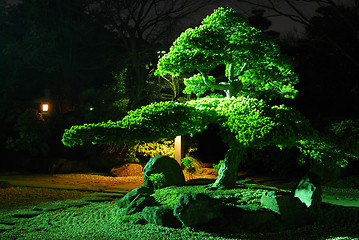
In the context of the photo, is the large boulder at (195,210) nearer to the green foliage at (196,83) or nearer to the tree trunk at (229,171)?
the tree trunk at (229,171)

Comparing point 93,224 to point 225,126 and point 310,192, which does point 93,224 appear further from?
point 310,192

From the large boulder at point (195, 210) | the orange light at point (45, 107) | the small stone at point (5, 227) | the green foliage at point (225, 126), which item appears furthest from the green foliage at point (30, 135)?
the large boulder at point (195, 210)

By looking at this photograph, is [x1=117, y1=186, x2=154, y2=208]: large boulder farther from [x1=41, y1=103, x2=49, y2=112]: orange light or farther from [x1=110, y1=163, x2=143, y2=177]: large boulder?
[x1=41, y1=103, x2=49, y2=112]: orange light

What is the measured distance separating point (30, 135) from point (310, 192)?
10.7 m

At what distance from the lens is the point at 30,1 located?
661 inches

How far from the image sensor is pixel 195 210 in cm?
495

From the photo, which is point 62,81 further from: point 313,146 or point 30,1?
point 313,146

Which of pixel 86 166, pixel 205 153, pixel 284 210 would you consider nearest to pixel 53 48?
pixel 86 166

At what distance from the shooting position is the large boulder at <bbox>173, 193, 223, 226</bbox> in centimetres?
492

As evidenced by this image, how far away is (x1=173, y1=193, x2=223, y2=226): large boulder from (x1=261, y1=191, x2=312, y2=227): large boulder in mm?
957

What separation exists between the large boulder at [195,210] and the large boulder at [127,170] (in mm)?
7060

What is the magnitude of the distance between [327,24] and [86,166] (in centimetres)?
981

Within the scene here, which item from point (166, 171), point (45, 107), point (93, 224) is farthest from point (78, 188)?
point (45, 107)

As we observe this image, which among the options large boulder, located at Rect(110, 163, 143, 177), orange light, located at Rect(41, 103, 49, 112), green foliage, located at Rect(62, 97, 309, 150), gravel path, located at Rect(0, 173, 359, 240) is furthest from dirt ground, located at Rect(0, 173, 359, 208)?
orange light, located at Rect(41, 103, 49, 112)
